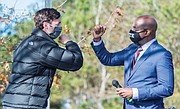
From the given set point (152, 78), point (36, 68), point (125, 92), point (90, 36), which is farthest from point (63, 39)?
point (90, 36)

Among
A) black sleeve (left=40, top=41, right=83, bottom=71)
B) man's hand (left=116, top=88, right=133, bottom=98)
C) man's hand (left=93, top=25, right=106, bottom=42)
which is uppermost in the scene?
man's hand (left=93, top=25, right=106, bottom=42)

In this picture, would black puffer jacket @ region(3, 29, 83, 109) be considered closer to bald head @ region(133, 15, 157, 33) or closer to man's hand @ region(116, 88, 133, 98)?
man's hand @ region(116, 88, 133, 98)

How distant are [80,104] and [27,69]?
1255cm

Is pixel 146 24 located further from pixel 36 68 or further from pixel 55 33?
pixel 36 68

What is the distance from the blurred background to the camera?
672cm

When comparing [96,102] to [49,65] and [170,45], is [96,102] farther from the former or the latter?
[49,65]

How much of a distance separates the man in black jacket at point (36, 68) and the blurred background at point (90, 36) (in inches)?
55.1

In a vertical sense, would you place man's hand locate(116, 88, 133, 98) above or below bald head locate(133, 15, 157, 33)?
below

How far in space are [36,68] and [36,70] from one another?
1 centimetres

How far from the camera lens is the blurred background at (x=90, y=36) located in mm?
6723

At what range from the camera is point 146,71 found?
424cm

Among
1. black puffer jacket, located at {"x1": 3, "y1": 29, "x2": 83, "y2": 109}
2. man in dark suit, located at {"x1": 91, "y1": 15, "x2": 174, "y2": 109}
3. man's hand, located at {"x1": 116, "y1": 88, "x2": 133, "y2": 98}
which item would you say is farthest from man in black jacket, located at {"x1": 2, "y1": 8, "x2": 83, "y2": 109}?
man in dark suit, located at {"x1": 91, "y1": 15, "x2": 174, "y2": 109}

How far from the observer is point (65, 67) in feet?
13.4

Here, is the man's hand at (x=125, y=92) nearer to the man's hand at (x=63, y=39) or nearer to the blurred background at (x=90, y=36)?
the man's hand at (x=63, y=39)
